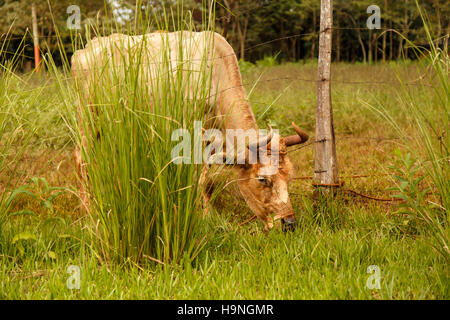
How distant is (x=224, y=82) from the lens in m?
4.69

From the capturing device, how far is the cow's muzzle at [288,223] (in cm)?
376

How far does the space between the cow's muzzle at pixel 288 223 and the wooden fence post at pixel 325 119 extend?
56cm

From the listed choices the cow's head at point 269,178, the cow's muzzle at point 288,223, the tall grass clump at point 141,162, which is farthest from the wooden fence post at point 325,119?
the tall grass clump at point 141,162

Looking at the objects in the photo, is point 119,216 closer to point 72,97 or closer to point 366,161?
point 72,97

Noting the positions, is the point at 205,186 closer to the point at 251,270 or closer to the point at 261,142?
the point at 251,270

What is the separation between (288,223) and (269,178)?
0.49m

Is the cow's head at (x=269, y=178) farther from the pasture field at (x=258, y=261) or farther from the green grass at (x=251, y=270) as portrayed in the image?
the green grass at (x=251, y=270)

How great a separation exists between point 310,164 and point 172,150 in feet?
12.7

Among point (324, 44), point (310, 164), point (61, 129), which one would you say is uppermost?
point (324, 44)

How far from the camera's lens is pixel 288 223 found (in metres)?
3.79

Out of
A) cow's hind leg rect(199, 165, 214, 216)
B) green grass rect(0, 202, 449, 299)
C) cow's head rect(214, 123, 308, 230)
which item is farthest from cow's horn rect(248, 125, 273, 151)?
green grass rect(0, 202, 449, 299)

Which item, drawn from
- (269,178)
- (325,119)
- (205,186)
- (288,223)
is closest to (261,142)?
(269,178)
